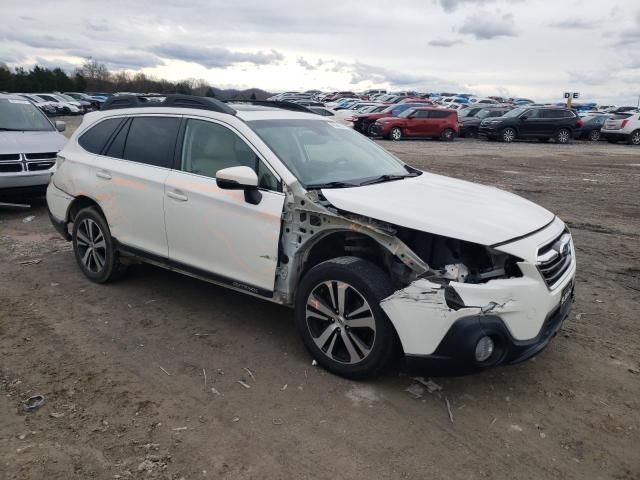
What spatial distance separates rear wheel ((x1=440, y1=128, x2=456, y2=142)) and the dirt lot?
22187 millimetres

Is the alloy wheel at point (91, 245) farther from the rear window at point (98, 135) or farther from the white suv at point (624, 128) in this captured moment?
the white suv at point (624, 128)

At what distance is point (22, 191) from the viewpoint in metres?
8.31

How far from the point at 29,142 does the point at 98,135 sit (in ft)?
13.3

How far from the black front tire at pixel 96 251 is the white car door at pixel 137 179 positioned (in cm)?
16

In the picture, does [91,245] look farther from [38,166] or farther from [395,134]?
[395,134]

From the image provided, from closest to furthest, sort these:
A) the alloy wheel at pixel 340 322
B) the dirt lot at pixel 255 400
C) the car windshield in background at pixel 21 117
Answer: the dirt lot at pixel 255 400
the alloy wheel at pixel 340 322
the car windshield in background at pixel 21 117

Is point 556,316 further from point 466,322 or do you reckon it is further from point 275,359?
point 275,359

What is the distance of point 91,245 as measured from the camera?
5340mm

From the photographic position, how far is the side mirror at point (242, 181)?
3775mm

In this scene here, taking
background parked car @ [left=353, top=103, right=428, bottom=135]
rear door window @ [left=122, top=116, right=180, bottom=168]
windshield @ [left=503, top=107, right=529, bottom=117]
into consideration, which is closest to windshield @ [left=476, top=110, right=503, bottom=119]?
windshield @ [left=503, top=107, right=529, bottom=117]

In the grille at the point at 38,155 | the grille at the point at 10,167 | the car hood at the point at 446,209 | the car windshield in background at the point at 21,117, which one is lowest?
the grille at the point at 10,167

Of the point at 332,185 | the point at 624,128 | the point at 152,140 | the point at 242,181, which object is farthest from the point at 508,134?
the point at 242,181

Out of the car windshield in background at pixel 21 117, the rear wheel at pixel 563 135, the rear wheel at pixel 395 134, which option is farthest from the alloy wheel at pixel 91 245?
the rear wheel at pixel 563 135

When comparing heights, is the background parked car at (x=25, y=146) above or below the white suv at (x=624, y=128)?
below
